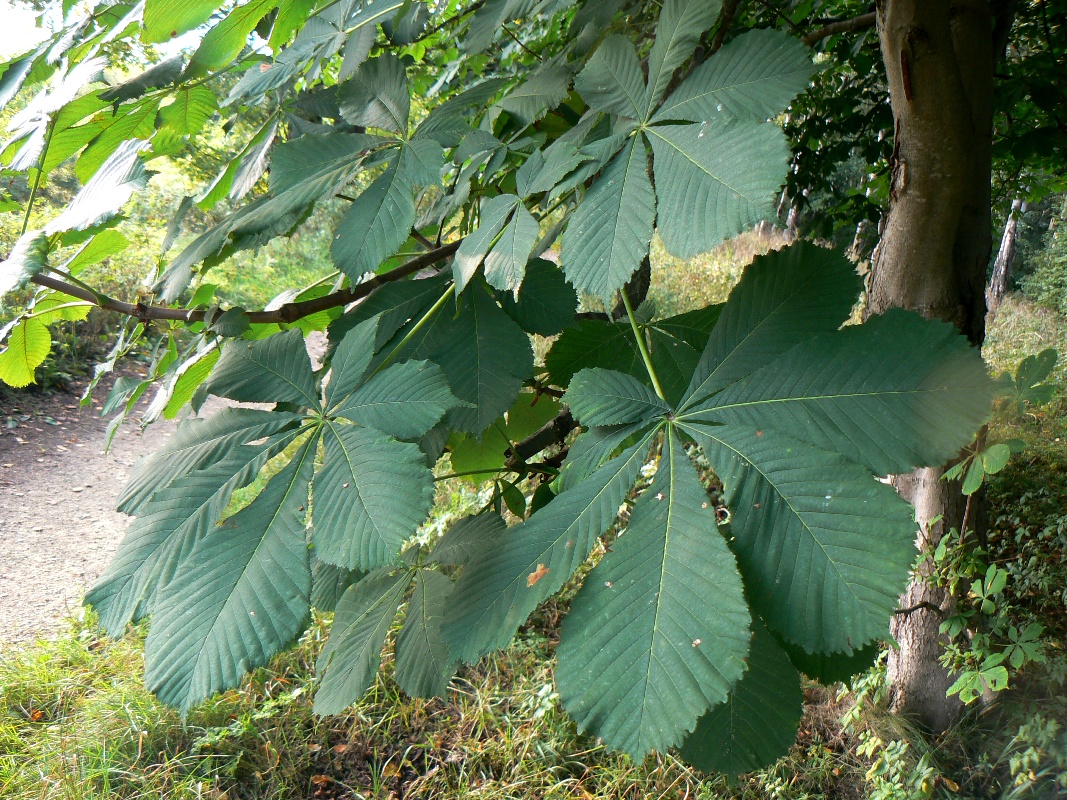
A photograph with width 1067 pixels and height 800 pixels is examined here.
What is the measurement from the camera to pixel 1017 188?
308 cm

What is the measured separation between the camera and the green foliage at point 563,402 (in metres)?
0.45

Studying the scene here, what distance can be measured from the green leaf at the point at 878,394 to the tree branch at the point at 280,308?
45cm

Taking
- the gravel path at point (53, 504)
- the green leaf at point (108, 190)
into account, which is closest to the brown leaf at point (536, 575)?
the green leaf at point (108, 190)

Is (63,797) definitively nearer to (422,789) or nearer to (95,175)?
(422,789)

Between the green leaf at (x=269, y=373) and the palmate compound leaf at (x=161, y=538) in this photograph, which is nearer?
the palmate compound leaf at (x=161, y=538)

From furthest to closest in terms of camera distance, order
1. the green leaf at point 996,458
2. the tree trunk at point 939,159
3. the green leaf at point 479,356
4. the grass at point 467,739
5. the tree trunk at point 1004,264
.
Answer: the tree trunk at point 1004,264 → the grass at point 467,739 → the green leaf at point 996,458 → the tree trunk at point 939,159 → the green leaf at point 479,356

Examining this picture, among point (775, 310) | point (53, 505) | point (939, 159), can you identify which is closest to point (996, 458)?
point (939, 159)

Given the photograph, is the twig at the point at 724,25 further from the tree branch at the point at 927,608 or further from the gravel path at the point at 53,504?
the gravel path at the point at 53,504

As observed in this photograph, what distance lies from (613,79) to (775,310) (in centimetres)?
27

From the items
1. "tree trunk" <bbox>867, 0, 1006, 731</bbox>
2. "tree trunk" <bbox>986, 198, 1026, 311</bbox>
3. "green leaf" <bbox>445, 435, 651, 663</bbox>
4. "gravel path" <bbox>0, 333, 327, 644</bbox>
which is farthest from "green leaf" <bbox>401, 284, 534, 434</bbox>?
"tree trunk" <bbox>986, 198, 1026, 311</bbox>

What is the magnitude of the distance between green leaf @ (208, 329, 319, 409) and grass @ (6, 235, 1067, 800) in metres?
1.86

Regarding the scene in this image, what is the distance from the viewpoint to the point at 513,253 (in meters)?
0.59

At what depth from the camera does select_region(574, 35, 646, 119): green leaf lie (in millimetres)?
641

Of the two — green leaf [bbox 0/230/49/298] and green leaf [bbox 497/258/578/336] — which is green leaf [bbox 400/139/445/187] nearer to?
green leaf [bbox 497/258/578/336]
